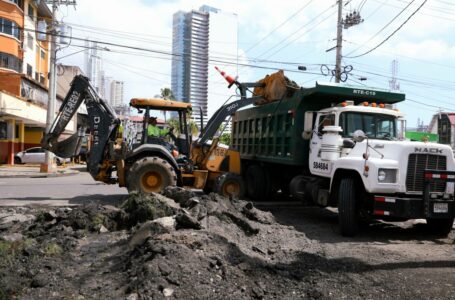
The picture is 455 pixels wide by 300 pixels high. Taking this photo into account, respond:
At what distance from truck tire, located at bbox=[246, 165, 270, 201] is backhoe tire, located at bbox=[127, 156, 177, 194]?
2997 mm

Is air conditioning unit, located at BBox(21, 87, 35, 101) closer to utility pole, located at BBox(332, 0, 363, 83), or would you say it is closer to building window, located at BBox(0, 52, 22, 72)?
building window, located at BBox(0, 52, 22, 72)

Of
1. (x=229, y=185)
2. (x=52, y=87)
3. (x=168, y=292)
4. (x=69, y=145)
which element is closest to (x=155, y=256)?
(x=168, y=292)

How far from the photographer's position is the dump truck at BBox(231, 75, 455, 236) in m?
8.18

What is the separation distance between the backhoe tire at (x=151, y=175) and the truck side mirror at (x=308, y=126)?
11.4 ft

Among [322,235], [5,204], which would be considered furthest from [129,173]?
[322,235]

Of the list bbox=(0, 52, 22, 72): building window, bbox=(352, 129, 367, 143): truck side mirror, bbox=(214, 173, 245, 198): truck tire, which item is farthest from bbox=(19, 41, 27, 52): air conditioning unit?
bbox=(352, 129, 367, 143): truck side mirror

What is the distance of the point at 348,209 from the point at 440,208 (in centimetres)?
159

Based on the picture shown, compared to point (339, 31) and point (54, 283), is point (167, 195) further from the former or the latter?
point (339, 31)

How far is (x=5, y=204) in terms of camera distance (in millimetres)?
11391

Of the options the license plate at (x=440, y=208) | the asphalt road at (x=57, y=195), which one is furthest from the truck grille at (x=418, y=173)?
the asphalt road at (x=57, y=195)

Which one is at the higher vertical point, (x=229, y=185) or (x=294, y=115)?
(x=294, y=115)

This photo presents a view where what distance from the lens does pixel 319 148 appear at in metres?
10.2

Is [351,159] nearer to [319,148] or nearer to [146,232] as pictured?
[319,148]

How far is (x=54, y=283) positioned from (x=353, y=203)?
5.44 metres
